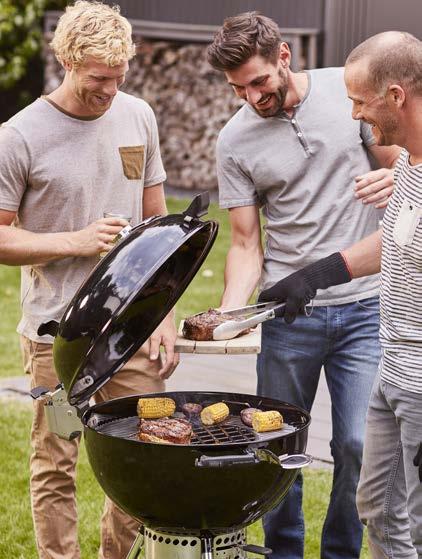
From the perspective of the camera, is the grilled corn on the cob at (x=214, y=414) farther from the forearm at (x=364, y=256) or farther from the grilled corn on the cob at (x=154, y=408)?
the forearm at (x=364, y=256)

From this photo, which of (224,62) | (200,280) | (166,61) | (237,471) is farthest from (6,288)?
Result: (237,471)

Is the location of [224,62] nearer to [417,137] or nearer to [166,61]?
[417,137]

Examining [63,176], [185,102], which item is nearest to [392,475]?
[63,176]

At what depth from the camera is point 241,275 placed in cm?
440

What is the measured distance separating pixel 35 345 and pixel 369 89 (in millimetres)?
1641

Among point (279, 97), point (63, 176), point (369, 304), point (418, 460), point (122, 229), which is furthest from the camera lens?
point (369, 304)

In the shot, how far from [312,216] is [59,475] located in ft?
4.51

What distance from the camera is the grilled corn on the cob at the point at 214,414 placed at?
3682mm

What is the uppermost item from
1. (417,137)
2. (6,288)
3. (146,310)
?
(417,137)

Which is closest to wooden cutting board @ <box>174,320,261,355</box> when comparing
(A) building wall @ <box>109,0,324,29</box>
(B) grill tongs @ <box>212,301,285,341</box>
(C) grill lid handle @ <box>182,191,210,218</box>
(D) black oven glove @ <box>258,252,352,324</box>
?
A: (B) grill tongs @ <box>212,301,285,341</box>

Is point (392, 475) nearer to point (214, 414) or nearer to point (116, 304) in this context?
point (214, 414)

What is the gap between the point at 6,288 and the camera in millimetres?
10711

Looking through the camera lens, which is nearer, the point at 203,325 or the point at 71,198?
the point at 203,325

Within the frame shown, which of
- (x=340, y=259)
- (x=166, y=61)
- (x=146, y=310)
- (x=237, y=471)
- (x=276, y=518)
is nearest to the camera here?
(x=237, y=471)
